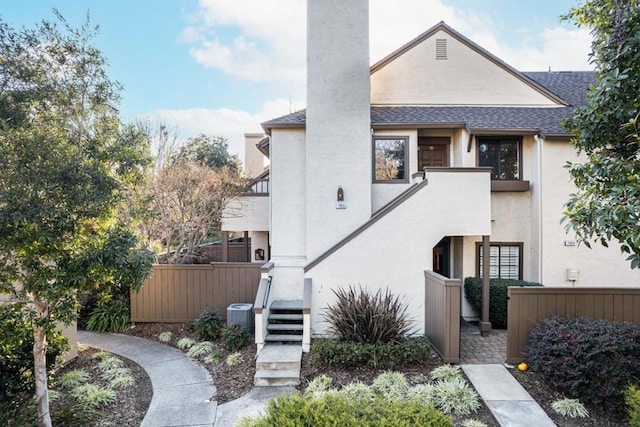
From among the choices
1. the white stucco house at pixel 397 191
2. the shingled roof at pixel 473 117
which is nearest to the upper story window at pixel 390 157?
the white stucco house at pixel 397 191

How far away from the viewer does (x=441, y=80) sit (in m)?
11.8

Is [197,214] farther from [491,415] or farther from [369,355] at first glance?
[491,415]

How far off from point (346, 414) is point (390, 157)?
835 cm

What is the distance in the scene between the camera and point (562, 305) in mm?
6789

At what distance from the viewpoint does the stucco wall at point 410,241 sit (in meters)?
8.20

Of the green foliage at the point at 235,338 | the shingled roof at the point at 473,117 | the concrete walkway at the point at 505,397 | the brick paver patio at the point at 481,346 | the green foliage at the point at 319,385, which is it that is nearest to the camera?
the concrete walkway at the point at 505,397

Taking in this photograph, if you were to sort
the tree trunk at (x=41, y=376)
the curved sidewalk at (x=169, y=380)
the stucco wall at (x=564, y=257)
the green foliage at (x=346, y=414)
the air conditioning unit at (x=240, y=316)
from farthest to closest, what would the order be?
the stucco wall at (x=564, y=257), the air conditioning unit at (x=240, y=316), the curved sidewalk at (x=169, y=380), the tree trunk at (x=41, y=376), the green foliage at (x=346, y=414)

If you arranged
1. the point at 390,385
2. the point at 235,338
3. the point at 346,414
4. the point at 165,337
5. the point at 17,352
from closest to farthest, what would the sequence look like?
the point at 346,414 < the point at 17,352 < the point at 390,385 < the point at 235,338 < the point at 165,337

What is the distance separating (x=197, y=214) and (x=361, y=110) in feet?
22.4

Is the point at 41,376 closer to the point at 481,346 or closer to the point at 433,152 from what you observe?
the point at 481,346

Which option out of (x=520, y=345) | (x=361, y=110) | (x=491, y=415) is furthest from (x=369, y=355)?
(x=361, y=110)

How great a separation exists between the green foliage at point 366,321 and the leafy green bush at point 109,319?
6408 millimetres

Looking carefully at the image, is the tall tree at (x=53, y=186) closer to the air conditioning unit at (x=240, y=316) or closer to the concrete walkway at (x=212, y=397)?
the concrete walkway at (x=212, y=397)

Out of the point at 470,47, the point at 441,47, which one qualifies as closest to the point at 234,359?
the point at 441,47
